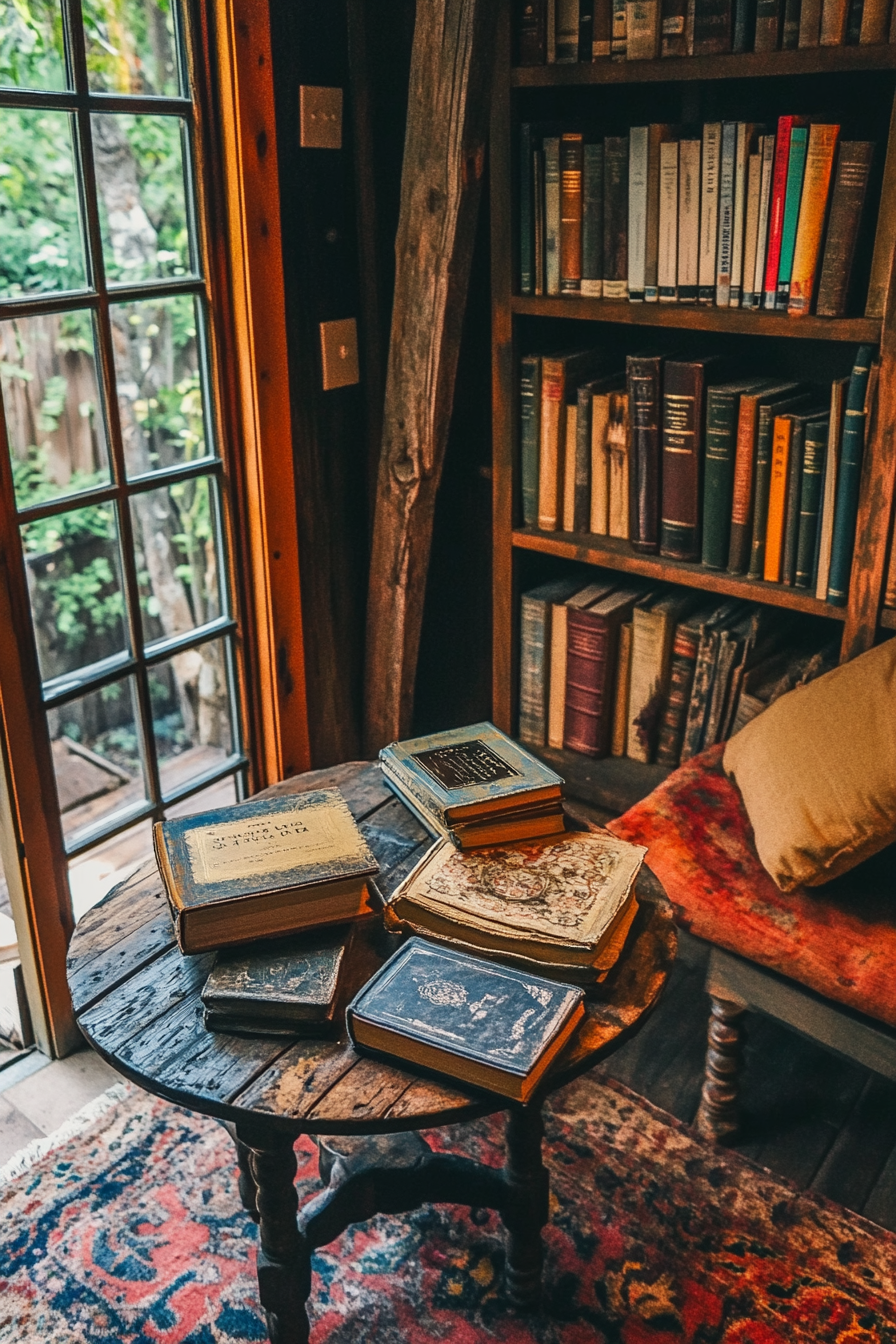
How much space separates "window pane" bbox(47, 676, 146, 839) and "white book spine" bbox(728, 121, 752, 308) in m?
1.72

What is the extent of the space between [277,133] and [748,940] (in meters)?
1.55

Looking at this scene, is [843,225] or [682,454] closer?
[843,225]

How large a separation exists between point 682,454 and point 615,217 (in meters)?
0.42

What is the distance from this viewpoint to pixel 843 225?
1.71 m

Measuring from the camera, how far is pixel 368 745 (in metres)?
2.50

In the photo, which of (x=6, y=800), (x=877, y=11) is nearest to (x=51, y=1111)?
(x=6, y=800)

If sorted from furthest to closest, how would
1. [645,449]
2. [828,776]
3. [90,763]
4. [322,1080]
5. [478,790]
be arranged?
[90,763]
[645,449]
[828,776]
[478,790]
[322,1080]

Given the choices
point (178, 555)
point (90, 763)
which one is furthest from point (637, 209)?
point (90, 763)

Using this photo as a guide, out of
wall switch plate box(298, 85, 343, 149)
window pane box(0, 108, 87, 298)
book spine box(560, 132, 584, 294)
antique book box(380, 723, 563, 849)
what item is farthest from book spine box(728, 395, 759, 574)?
window pane box(0, 108, 87, 298)

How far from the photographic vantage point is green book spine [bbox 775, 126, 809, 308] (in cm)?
171

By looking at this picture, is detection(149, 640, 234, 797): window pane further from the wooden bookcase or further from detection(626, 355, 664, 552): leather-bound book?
detection(626, 355, 664, 552): leather-bound book

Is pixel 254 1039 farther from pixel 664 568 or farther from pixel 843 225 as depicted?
pixel 843 225

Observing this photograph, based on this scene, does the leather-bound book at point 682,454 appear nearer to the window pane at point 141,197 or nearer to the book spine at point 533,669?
the book spine at point 533,669

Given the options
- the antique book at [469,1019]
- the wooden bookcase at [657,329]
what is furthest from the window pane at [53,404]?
the antique book at [469,1019]
